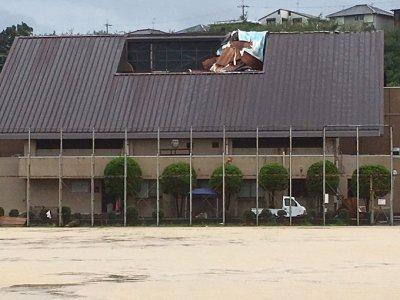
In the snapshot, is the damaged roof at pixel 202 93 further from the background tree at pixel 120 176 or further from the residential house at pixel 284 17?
the residential house at pixel 284 17

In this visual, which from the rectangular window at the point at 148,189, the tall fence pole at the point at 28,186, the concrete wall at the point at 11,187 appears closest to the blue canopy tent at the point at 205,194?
the rectangular window at the point at 148,189

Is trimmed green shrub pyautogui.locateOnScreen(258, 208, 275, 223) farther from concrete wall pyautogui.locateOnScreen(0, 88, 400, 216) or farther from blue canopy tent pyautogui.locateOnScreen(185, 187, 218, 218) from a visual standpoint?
blue canopy tent pyautogui.locateOnScreen(185, 187, 218, 218)

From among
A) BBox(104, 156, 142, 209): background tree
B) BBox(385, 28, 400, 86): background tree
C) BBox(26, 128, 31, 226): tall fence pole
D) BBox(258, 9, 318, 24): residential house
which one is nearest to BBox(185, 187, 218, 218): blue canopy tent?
BBox(104, 156, 142, 209): background tree

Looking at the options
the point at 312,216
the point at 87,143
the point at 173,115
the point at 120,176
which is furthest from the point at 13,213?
the point at 312,216

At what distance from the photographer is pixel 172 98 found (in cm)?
5984

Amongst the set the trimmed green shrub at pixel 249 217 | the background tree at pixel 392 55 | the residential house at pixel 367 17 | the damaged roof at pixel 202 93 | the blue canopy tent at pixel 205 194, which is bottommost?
the trimmed green shrub at pixel 249 217

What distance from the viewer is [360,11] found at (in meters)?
141

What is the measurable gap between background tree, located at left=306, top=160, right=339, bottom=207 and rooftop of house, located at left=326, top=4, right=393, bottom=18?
8756 cm

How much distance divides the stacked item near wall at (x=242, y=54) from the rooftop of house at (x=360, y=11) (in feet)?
254

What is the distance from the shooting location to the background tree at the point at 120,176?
54031 millimetres

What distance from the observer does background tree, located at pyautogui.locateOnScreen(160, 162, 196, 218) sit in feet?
176

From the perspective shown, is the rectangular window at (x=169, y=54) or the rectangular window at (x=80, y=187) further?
the rectangular window at (x=169, y=54)

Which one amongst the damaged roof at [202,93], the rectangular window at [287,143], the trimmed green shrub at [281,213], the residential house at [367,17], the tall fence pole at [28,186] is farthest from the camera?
the residential house at [367,17]

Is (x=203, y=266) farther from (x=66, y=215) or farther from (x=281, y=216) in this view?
(x=66, y=215)
